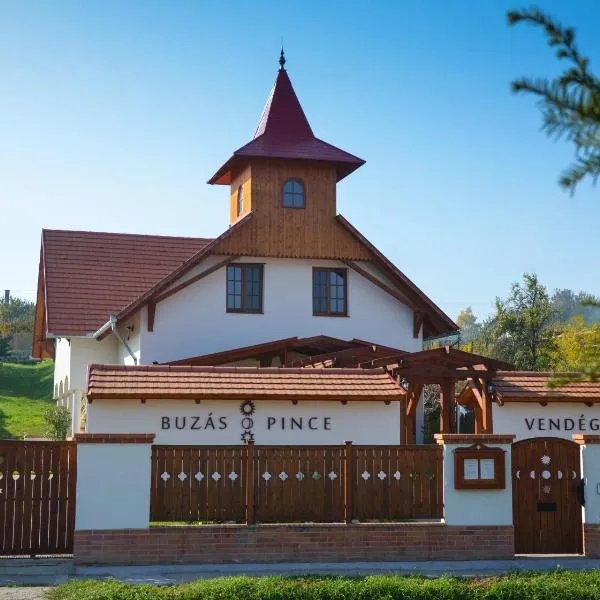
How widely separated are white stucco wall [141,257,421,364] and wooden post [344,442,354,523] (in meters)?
12.6

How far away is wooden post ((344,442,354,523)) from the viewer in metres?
13.7

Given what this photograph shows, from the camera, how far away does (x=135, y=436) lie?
13039mm

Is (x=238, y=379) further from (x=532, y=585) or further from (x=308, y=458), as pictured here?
(x=532, y=585)

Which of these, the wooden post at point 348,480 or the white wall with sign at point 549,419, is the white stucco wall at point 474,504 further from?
the white wall with sign at point 549,419

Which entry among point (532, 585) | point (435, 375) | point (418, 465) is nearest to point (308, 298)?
point (435, 375)

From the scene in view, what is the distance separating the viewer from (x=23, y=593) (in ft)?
35.9

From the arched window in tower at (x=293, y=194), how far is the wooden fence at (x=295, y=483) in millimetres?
14637

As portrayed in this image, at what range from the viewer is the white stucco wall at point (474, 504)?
13570 millimetres

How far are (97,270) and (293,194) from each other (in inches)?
295

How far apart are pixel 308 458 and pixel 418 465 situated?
1.61 metres

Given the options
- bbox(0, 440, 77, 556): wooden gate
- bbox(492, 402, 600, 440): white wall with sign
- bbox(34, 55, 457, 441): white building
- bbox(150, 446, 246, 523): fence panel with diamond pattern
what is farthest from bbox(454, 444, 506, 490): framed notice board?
bbox(34, 55, 457, 441): white building

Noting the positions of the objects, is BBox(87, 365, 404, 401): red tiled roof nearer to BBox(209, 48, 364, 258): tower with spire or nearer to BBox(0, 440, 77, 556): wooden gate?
BBox(0, 440, 77, 556): wooden gate

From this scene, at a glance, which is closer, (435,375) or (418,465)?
(418,465)

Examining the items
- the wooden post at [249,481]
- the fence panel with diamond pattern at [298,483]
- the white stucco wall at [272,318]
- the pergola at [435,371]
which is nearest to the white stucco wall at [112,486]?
the wooden post at [249,481]
